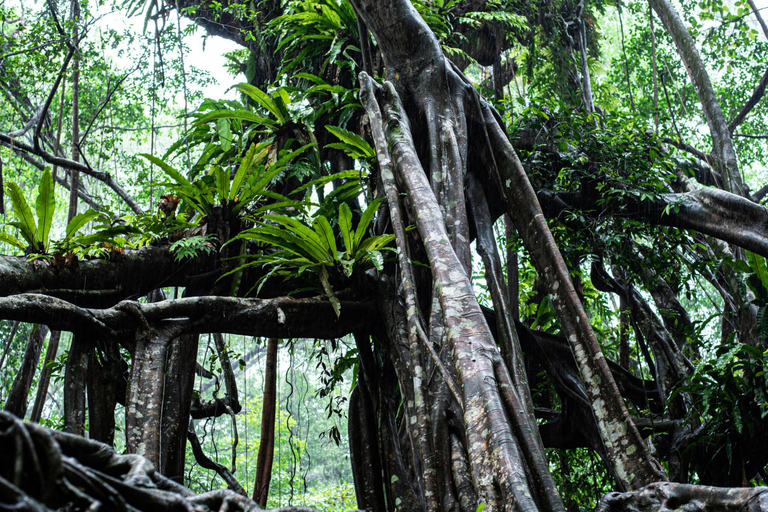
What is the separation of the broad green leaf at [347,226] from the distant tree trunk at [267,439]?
1.29 m

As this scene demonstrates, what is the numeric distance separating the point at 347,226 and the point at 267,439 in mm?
1673

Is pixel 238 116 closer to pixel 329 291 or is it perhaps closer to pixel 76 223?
pixel 76 223

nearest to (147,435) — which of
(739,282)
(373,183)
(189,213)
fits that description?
(189,213)

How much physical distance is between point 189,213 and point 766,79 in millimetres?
6321

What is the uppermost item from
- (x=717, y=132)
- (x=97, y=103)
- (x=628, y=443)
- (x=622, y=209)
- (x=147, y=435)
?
(x=97, y=103)

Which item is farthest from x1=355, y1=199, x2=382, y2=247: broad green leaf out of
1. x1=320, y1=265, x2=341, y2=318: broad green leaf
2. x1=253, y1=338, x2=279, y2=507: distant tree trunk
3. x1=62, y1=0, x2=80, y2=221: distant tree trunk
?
x1=62, y1=0, x2=80, y2=221: distant tree trunk

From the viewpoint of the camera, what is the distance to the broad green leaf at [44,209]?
3469mm

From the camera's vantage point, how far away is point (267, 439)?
428cm

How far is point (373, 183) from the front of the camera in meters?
4.60

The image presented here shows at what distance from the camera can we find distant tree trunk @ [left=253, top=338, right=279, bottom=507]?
411 cm

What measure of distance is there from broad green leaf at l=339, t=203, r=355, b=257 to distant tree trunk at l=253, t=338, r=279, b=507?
50.9 inches

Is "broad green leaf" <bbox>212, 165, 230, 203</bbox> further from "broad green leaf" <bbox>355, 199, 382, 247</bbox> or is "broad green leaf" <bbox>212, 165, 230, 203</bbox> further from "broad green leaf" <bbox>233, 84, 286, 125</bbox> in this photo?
"broad green leaf" <bbox>233, 84, 286, 125</bbox>

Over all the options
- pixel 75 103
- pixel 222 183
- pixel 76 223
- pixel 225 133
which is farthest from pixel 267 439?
pixel 75 103

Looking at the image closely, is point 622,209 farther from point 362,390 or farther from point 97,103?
point 97,103
